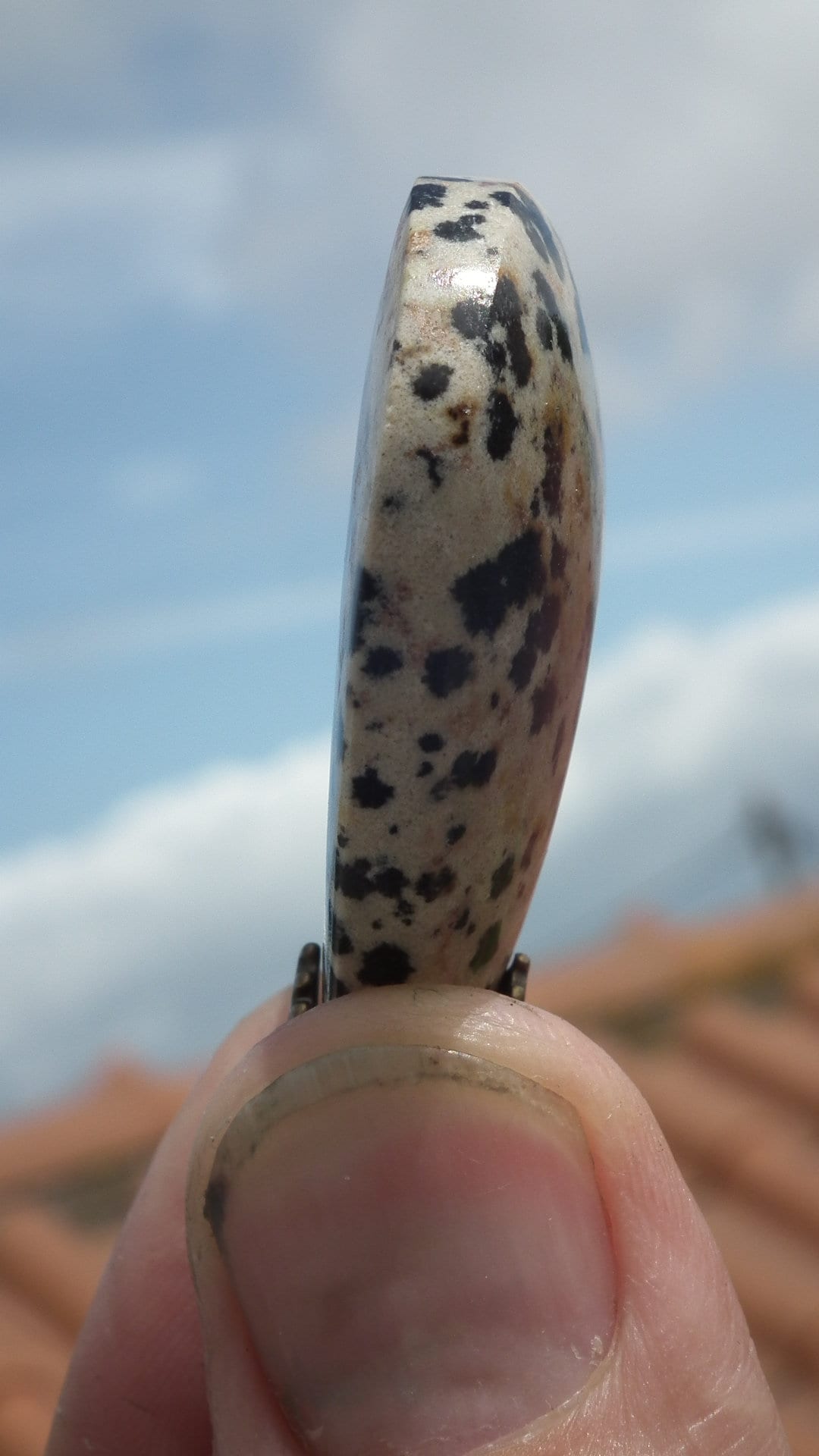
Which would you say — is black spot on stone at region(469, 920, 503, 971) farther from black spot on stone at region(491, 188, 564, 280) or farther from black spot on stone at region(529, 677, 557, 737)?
black spot on stone at region(491, 188, 564, 280)

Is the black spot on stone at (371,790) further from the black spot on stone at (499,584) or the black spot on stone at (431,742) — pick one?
the black spot on stone at (499,584)

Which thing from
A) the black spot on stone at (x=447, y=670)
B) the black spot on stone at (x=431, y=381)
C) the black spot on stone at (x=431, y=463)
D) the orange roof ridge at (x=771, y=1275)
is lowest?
the orange roof ridge at (x=771, y=1275)

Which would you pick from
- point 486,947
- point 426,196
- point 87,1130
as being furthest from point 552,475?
point 87,1130

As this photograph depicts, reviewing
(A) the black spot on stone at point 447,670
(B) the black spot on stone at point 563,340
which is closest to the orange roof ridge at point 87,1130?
(A) the black spot on stone at point 447,670

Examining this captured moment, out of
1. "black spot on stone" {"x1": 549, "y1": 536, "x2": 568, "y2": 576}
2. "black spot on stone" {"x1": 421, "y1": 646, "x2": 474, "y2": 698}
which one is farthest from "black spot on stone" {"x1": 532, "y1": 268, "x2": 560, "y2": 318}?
"black spot on stone" {"x1": 421, "y1": 646, "x2": 474, "y2": 698}

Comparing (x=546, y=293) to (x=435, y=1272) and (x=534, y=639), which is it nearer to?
(x=534, y=639)

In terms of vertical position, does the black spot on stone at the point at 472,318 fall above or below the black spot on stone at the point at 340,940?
above
